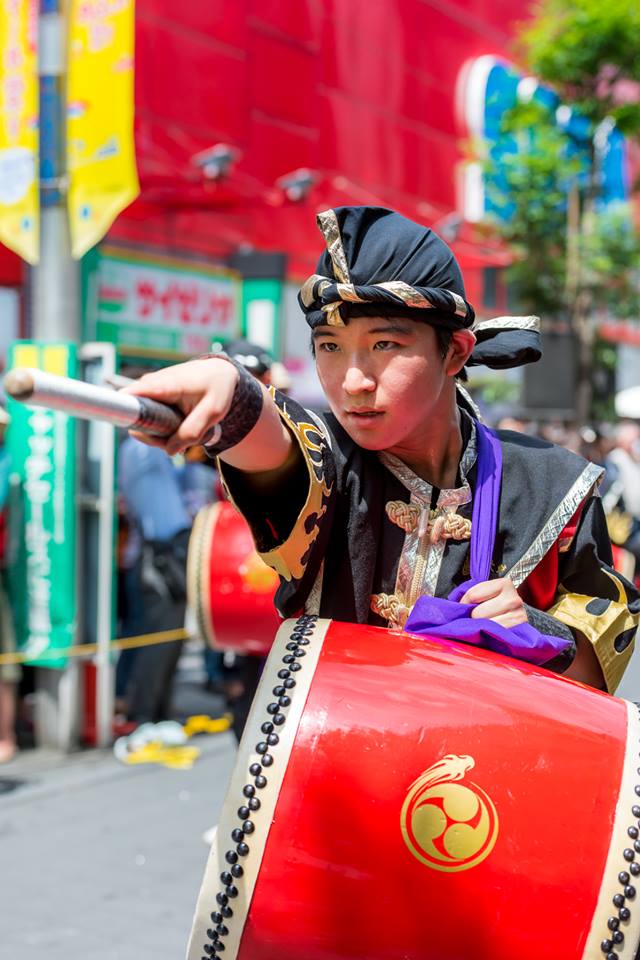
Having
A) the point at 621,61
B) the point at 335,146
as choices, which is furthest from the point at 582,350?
the point at 335,146

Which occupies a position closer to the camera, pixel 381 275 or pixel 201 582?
pixel 381 275

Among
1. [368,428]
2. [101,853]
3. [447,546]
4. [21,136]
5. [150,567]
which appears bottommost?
[101,853]

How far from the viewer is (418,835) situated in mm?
1410

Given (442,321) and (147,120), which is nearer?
(442,321)

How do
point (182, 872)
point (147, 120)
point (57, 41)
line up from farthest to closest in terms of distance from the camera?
point (147, 120), point (57, 41), point (182, 872)

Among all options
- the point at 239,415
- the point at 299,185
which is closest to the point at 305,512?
the point at 239,415

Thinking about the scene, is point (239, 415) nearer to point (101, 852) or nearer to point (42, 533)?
point (101, 852)

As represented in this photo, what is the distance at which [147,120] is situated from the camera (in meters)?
9.54

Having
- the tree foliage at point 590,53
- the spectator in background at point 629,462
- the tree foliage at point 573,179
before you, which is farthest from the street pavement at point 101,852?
the tree foliage at point 590,53

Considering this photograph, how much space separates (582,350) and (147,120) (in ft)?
13.4

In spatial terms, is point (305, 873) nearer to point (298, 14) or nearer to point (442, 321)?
point (442, 321)

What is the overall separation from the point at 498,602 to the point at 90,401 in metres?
0.72

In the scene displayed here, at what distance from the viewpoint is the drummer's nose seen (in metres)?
1.59

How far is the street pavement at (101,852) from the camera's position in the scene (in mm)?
3424
